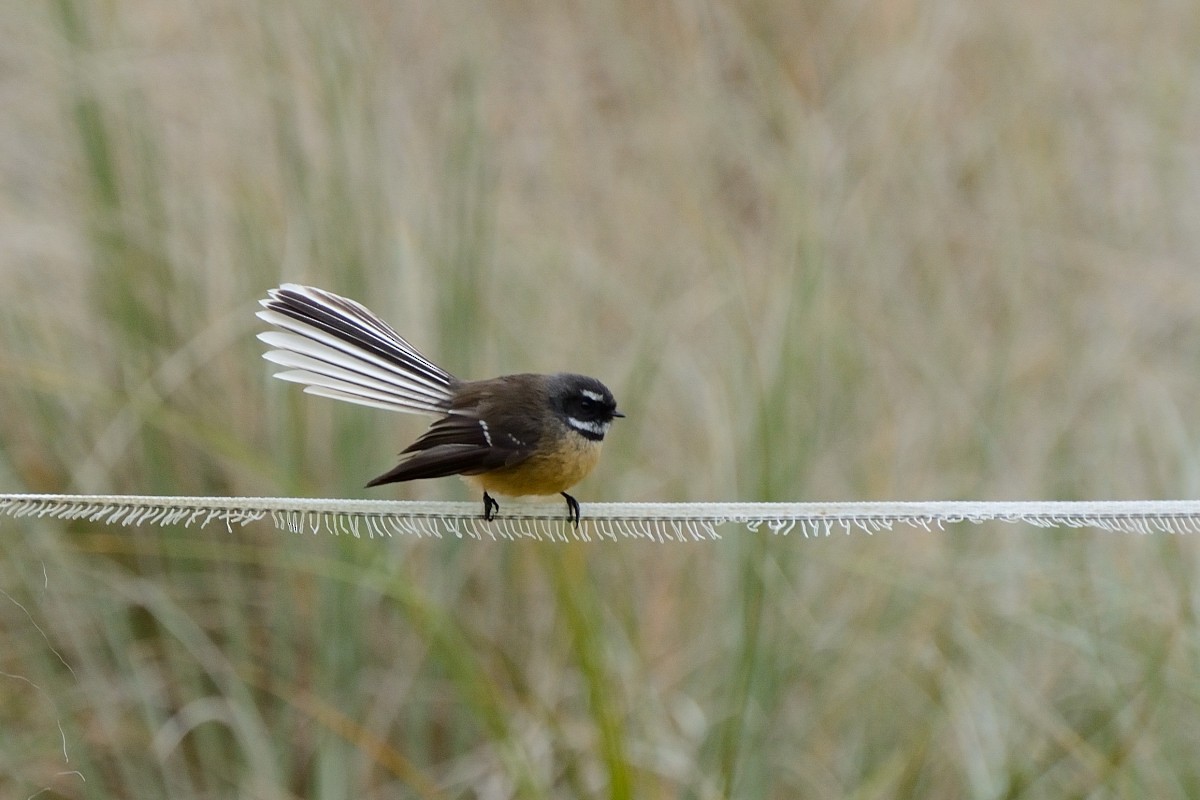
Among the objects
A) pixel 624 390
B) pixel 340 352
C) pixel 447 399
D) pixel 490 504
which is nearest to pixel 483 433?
pixel 447 399

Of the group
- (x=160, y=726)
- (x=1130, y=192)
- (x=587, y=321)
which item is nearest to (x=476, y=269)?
(x=587, y=321)

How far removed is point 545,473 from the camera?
2.35m

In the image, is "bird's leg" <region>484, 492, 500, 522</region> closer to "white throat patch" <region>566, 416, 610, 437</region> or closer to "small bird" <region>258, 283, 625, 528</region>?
"small bird" <region>258, 283, 625, 528</region>

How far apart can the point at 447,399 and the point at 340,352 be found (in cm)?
39

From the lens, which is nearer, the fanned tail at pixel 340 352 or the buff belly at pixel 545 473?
the fanned tail at pixel 340 352

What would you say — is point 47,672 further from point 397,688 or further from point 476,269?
point 476,269

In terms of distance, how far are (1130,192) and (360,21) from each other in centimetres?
278

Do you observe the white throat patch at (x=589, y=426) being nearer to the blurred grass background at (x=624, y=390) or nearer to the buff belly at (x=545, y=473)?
the buff belly at (x=545, y=473)

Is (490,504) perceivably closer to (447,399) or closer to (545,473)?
(545,473)

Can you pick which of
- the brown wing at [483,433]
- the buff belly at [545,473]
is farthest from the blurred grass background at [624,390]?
the brown wing at [483,433]

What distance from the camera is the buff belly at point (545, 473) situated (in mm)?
2348

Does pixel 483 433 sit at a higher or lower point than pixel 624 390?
higher

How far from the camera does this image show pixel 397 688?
3361 mm

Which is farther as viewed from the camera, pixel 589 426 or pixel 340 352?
pixel 589 426
